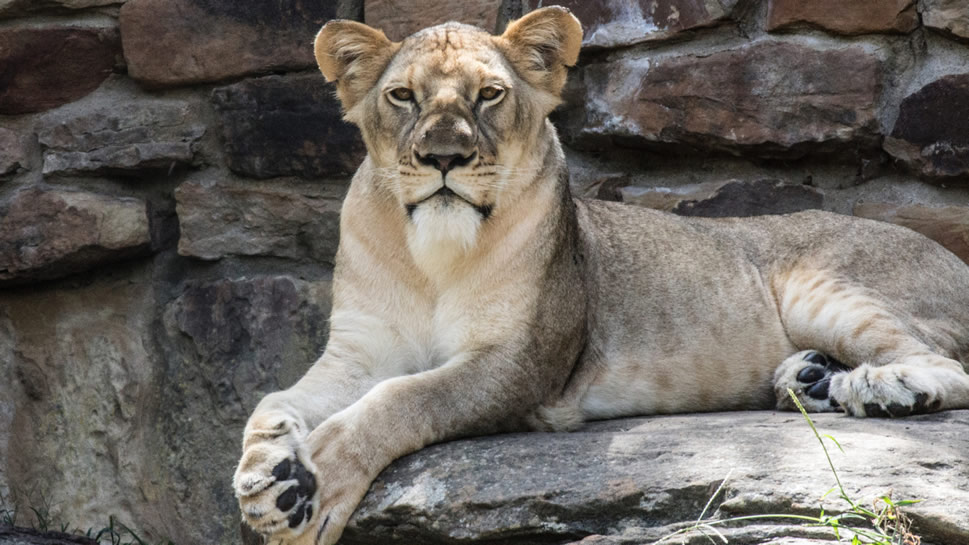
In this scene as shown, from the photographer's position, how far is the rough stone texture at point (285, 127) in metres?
4.48

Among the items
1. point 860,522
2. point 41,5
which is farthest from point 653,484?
point 41,5

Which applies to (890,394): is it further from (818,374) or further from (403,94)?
(403,94)

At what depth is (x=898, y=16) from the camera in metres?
4.00

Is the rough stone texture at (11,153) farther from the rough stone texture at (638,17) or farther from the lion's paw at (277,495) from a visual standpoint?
the lion's paw at (277,495)

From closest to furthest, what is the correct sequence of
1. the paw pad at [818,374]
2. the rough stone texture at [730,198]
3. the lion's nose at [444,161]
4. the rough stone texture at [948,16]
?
1. the lion's nose at [444,161]
2. the paw pad at [818,374]
3. the rough stone texture at [948,16]
4. the rough stone texture at [730,198]

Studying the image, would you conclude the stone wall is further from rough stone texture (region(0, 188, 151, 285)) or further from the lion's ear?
the lion's ear

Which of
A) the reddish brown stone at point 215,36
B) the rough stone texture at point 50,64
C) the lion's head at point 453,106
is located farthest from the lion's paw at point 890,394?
the rough stone texture at point 50,64

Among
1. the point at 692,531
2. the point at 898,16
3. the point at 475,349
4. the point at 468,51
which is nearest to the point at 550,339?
the point at 475,349

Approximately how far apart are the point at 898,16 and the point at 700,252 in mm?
1015

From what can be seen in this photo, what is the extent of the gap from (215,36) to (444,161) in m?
1.61

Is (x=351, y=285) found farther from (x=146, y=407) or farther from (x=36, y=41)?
(x=36, y=41)

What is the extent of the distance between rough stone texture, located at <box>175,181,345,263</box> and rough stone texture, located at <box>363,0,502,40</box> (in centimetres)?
63

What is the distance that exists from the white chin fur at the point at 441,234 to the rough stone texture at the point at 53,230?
149cm

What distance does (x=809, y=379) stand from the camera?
3787 mm
